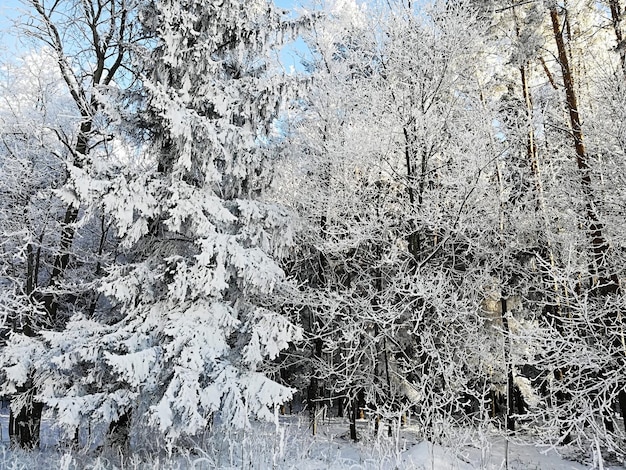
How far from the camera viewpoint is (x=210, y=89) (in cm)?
779

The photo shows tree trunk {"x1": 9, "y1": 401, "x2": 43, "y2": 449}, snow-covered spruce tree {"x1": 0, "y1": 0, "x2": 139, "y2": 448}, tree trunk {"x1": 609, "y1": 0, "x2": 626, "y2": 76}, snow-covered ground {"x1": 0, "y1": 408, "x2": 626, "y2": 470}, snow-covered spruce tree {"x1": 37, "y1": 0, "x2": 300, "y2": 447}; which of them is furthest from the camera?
snow-covered spruce tree {"x1": 0, "y1": 0, "x2": 139, "y2": 448}

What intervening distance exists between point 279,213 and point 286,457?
401 cm

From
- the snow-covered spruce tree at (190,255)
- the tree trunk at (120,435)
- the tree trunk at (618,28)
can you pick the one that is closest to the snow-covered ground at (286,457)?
the tree trunk at (120,435)

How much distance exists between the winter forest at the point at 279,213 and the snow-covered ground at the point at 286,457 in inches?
5.4

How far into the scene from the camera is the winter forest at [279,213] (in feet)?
21.1

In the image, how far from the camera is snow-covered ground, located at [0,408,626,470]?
4539 mm

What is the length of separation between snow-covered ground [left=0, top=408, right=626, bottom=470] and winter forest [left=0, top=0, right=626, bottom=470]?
0.45ft

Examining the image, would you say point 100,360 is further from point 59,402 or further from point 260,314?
point 260,314

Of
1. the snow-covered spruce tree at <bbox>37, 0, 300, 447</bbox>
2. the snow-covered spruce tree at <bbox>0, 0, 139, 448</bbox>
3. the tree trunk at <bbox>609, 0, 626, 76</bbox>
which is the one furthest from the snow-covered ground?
the tree trunk at <bbox>609, 0, 626, 76</bbox>

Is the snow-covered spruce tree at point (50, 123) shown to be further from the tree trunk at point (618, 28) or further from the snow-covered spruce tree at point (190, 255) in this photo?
the tree trunk at point (618, 28)

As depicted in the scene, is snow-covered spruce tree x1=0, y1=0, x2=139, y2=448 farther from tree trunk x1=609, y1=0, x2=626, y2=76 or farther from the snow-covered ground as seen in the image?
tree trunk x1=609, y1=0, x2=626, y2=76

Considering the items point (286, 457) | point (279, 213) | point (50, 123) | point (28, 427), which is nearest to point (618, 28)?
point (279, 213)

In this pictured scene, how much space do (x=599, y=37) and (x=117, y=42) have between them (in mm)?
10843

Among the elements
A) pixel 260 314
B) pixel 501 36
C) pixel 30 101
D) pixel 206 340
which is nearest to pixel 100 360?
pixel 206 340
